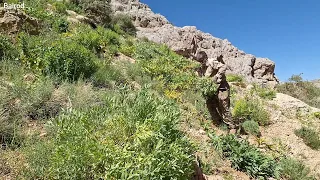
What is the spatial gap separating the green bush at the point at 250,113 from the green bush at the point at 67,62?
4354mm

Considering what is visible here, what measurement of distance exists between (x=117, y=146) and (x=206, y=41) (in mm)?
18754

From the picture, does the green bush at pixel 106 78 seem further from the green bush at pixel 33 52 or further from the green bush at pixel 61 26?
the green bush at pixel 61 26

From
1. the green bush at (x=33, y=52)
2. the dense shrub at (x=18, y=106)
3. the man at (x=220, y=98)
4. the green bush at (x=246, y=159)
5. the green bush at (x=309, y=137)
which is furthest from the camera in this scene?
the green bush at (x=309, y=137)

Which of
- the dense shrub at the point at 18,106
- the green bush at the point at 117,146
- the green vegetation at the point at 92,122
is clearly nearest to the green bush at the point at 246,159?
the green vegetation at the point at 92,122

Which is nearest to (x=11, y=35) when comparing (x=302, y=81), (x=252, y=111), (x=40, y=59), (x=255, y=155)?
(x=40, y=59)

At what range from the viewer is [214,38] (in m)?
21.5

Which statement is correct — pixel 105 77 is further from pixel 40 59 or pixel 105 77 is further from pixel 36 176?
pixel 36 176

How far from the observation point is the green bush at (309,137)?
24.9 feet

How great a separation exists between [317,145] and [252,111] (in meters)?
2.00

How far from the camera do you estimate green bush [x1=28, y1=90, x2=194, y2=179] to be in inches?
79.0

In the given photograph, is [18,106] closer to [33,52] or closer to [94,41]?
[33,52]

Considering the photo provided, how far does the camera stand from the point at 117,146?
7.18 feet

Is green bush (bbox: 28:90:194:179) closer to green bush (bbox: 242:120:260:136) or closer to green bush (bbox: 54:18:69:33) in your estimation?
green bush (bbox: 242:120:260:136)

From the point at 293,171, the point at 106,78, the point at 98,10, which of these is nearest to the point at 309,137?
the point at 293,171
